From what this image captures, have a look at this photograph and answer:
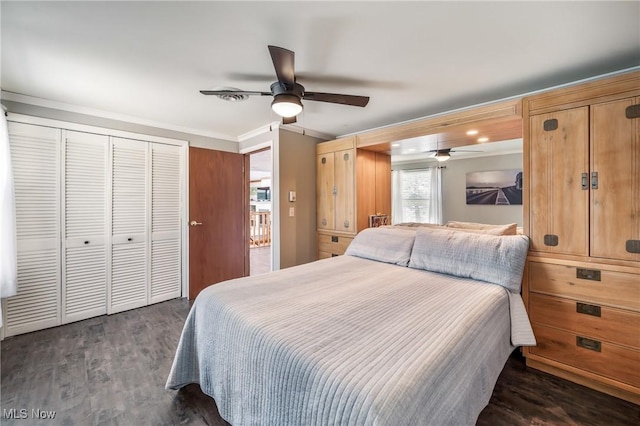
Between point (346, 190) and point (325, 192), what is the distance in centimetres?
39

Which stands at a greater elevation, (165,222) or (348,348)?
(165,222)

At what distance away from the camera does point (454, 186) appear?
3135 mm

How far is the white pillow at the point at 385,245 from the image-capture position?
2492 mm

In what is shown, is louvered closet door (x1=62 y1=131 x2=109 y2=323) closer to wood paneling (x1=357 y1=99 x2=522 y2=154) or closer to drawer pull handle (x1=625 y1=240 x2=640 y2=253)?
wood paneling (x1=357 y1=99 x2=522 y2=154)

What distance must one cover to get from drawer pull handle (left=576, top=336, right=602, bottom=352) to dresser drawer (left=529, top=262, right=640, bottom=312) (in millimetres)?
287

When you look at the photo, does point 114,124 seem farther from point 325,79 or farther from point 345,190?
point 345,190

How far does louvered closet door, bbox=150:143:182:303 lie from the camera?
3373 millimetres

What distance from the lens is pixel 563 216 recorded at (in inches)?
77.9

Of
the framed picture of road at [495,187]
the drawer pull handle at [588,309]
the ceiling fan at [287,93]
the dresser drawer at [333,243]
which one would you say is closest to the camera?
the ceiling fan at [287,93]

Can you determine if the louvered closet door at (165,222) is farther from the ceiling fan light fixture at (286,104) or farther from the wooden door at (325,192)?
the ceiling fan light fixture at (286,104)

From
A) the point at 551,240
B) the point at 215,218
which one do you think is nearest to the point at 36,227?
the point at 215,218

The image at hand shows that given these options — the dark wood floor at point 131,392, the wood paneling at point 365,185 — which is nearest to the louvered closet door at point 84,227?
the dark wood floor at point 131,392

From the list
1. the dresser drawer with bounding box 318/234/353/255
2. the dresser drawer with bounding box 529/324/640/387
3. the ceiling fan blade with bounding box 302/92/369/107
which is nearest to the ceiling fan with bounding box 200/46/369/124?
the ceiling fan blade with bounding box 302/92/369/107

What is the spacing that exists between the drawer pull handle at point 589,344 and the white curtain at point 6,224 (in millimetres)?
4593
